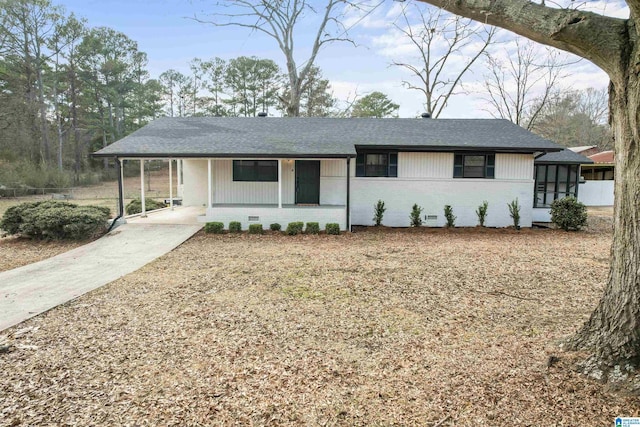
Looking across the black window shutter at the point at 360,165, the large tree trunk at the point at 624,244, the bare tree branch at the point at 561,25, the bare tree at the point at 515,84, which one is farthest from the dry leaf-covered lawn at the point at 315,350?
the bare tree at the point at 515,84

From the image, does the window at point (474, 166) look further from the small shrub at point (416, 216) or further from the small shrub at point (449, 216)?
the small shrub at point (416, 216)

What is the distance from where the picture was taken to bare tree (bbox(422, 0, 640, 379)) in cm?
291

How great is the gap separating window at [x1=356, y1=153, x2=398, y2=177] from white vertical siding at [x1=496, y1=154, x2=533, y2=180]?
382 centimetres

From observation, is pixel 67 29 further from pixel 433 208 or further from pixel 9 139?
pixel 433 208

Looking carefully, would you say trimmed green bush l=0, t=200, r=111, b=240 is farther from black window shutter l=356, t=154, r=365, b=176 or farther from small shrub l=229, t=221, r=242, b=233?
black window shutter l=356, t=154, r=365, b=176

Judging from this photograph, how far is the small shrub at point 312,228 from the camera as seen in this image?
11812 millimetres

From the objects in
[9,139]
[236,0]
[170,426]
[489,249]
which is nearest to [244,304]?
[170,426]

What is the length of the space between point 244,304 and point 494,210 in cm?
1124

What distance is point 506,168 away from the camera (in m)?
13.4

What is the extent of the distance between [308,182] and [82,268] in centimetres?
792

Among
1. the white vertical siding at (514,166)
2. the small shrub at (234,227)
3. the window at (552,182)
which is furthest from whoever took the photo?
the window at (552,182)

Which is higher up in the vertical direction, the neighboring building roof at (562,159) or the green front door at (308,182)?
the neighboring building roof at (562,159)

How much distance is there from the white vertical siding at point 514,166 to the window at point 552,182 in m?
2.35

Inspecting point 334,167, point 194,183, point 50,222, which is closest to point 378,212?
point 334,167
